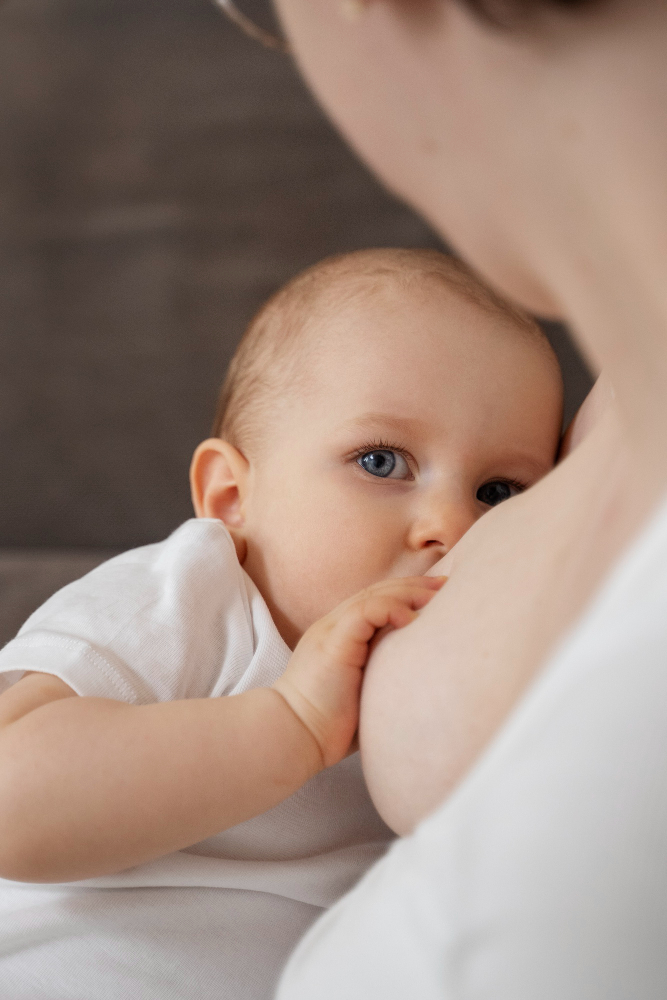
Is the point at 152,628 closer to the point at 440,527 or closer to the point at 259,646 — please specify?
the point at 259,646

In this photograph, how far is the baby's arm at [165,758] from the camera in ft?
1.81

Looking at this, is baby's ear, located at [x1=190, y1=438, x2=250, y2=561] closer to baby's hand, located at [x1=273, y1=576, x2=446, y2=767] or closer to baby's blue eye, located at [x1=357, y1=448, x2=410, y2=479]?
baby's blue eye, located at [x1=357, y1=448, x2=410, y2=479]

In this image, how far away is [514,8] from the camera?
0.33 meters

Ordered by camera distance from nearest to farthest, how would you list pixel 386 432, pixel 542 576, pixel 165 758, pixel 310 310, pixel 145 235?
pixel 542 576 < pixel 165 758 < pixel 386 432 < pixel 310 310 < pixel 145 235

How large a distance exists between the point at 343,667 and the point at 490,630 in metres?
0.14

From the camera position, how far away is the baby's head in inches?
29.8

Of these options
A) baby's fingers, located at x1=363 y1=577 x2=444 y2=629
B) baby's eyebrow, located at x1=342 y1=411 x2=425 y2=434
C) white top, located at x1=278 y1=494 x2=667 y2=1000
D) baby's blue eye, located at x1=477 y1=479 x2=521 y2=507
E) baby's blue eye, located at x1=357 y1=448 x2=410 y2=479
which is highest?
white top, located at x1=278 y1=494 x2=667 y2=1000

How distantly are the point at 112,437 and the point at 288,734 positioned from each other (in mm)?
934

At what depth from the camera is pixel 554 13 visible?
0.33 metres

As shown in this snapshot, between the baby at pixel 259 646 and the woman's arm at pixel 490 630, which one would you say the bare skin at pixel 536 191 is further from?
the baby at pixel 259 646

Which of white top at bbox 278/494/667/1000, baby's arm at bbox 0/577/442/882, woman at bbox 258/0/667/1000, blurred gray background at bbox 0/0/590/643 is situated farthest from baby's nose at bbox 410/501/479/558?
blurred gray background at bbox 0/0/590/643

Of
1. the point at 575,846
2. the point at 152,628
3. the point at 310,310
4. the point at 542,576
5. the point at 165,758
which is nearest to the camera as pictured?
the point at 575,846

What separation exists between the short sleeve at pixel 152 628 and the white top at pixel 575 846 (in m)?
0.37

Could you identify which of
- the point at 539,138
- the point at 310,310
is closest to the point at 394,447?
the point at 310,310
